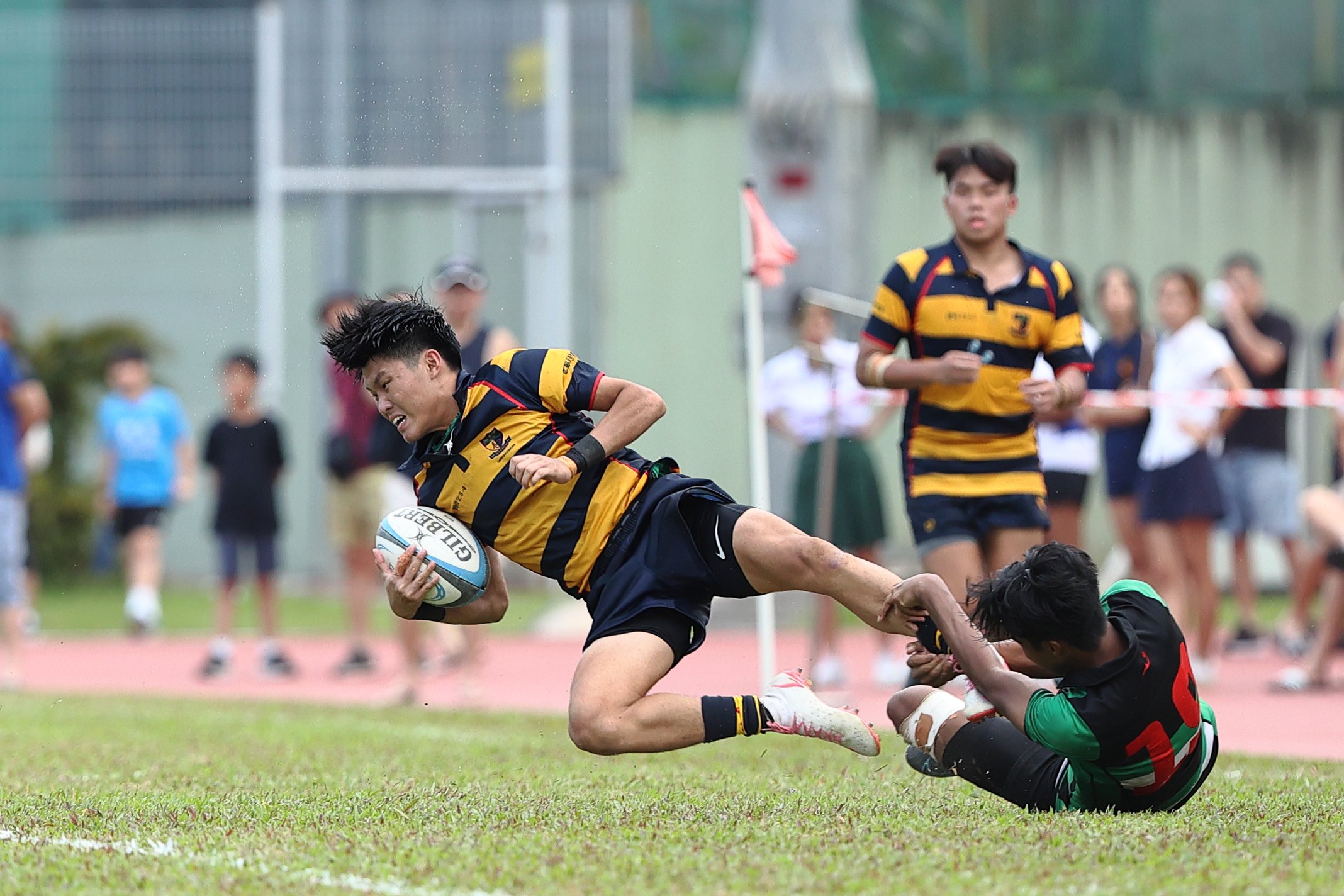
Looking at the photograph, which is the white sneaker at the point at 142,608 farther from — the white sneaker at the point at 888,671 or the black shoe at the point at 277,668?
the white sneaker at the point at 888,671

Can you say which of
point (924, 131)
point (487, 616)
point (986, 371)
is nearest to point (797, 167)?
point (924, 131)

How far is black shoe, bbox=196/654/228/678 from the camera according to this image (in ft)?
40.9

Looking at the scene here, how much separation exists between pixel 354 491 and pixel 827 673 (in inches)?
134

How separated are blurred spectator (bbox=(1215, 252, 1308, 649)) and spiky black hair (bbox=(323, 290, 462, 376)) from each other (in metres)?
7.96

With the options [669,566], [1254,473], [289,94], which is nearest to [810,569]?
[669,566]

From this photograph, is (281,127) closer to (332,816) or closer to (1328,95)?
(1328,95)

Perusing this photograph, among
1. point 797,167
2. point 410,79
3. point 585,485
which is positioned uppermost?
point 410,79

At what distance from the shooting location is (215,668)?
40.9 feet

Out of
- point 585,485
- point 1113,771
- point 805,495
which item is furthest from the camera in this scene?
point 805,495

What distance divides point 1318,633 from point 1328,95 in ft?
30.0

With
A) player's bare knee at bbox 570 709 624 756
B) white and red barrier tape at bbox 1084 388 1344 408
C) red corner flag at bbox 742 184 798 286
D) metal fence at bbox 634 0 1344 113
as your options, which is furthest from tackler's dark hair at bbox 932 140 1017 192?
metal fence at bbox 634 0 1344 113

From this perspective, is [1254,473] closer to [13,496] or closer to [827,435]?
[827,435]

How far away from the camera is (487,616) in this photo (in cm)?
640

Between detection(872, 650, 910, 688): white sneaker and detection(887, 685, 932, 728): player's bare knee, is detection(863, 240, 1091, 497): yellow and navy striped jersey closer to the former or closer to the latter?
detection(887, 685, 932, 728): player's bare knee
